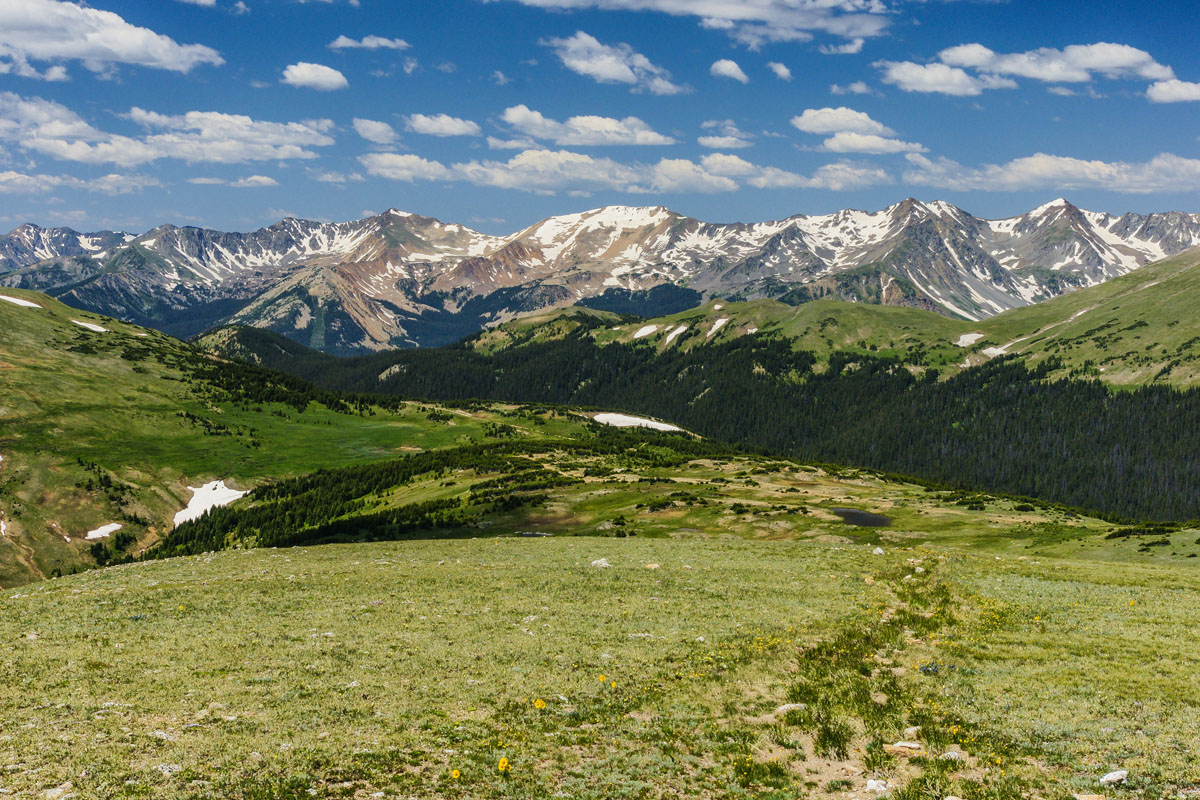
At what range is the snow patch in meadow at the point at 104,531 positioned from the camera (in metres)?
132

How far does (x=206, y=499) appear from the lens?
160250 millimetres

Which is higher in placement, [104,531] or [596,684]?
[596,684]

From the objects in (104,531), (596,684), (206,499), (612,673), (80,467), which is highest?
(596,684)

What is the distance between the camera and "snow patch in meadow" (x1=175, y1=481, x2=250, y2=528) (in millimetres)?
151875

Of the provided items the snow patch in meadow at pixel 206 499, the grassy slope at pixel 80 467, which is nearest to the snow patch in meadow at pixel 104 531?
the grassy slope at pixel 80 467

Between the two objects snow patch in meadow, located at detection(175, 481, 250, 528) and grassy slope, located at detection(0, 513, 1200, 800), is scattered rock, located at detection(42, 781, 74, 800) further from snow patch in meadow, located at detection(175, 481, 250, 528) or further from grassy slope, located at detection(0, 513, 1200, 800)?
snow patch in meadow, located at detection(175, 481, 250, 528)

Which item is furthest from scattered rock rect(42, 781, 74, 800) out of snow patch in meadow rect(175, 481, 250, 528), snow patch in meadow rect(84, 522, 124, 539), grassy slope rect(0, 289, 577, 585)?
snow patch in meadow rect(175, 481, 250, 528)

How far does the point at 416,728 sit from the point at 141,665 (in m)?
12.8

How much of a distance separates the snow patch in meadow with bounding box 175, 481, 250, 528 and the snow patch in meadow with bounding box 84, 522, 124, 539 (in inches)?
452

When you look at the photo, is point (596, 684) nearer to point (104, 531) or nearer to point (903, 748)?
point (903, 748)

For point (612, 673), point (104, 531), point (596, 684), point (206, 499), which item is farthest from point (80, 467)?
point (596, 684)

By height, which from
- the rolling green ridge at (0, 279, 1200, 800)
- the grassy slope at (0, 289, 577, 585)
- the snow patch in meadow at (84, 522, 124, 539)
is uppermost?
the rolling green ridge at (0, 279, 1200, 800)

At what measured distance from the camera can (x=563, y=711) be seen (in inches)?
889

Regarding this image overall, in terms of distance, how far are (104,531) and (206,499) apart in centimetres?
2649
